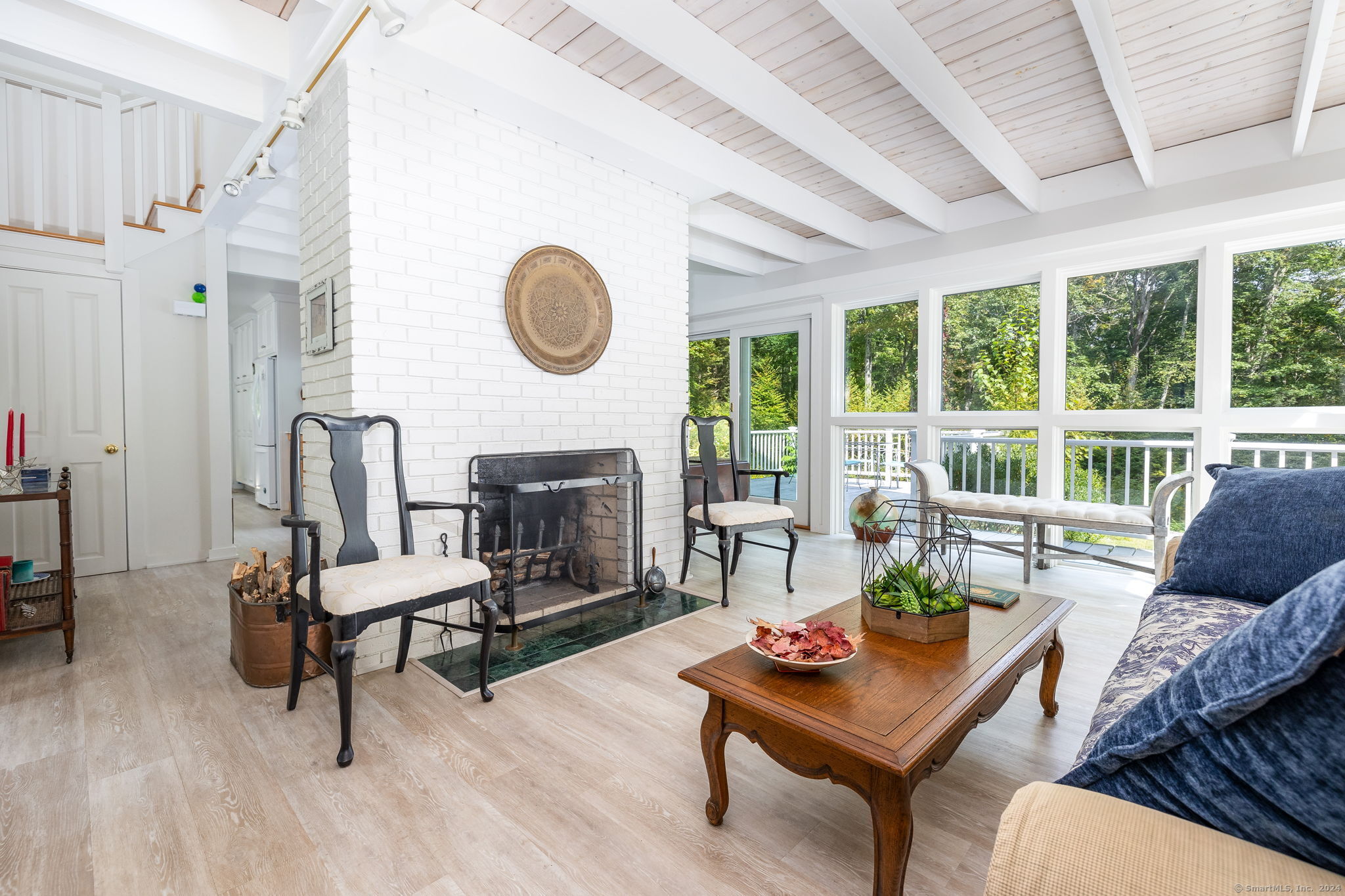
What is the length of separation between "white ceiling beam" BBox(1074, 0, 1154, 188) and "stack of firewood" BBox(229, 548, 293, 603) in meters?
3.70

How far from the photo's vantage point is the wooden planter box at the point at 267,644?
2336mm

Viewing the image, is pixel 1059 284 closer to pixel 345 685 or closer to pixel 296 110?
pixel 296 110

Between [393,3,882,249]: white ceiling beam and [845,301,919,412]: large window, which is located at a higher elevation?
[393,3,882,249]: white ceiling beam

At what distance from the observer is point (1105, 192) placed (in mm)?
3949

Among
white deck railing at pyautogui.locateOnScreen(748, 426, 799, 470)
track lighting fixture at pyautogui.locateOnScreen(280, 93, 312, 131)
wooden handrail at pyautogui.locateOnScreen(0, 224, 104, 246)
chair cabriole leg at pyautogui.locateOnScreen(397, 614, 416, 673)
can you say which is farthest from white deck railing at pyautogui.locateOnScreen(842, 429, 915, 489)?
wooden handrail at pyautogui.locateOnScreen(0, 224, 104, 246)

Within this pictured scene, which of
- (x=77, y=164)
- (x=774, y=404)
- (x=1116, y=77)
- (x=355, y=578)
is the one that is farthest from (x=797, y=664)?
(x=77, y=164)

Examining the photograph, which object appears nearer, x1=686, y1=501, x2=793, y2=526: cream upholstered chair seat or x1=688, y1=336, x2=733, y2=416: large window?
x1=686, y1=501, x2=793, y2=526: cream upholstered chair seat

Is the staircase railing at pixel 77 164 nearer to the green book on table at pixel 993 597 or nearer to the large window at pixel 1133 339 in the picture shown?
the green book on table at pixel 993 597

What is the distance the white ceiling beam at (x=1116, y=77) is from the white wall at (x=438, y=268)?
2214mm

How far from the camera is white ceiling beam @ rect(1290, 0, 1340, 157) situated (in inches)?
87.1

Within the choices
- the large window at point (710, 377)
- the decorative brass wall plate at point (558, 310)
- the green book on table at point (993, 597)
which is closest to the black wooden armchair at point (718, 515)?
the decorative brass wall plate at point (558, 310)

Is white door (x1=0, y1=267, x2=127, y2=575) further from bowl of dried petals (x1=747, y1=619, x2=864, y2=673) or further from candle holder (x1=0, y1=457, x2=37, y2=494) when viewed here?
bowl of dried petals (x1=747, y1=619, x2=864, y2=673)

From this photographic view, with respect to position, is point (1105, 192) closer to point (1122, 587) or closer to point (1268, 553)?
point (1122, 587)

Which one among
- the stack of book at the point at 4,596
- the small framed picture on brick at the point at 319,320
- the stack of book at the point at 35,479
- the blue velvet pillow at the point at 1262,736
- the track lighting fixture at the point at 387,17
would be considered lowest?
the stack of book at the point at 4,596
